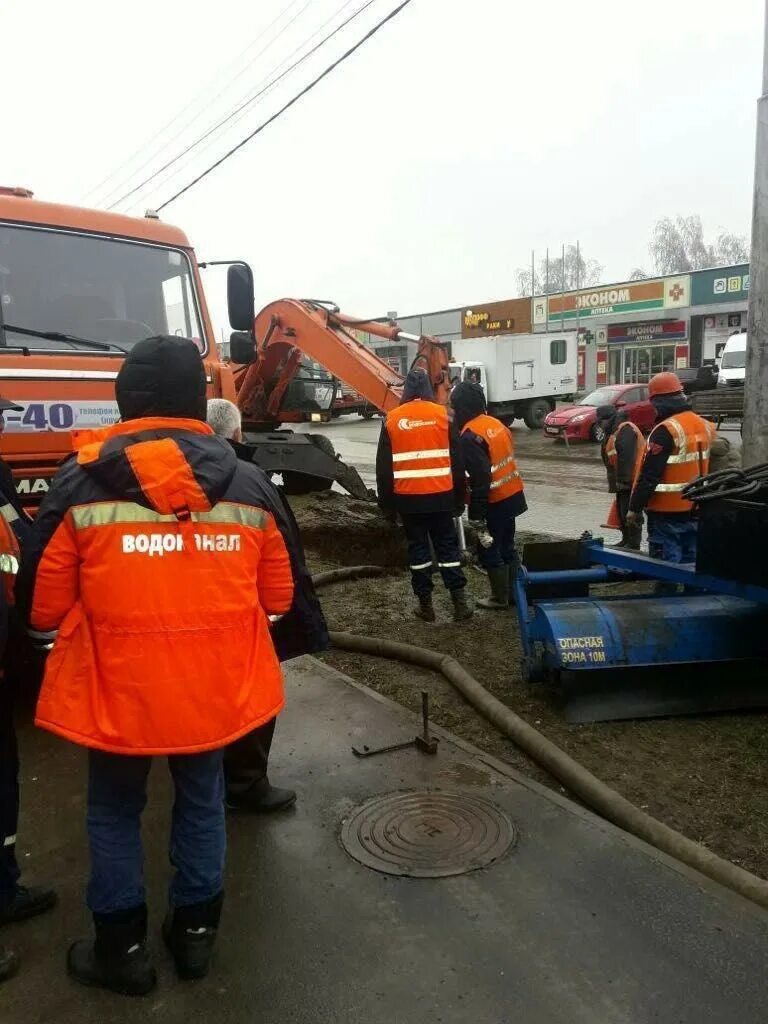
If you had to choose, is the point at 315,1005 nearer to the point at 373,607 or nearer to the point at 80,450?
the point at 80,450

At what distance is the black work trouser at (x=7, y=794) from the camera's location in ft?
8.68

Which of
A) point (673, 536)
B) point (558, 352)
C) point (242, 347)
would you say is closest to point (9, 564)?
point (242, 347)

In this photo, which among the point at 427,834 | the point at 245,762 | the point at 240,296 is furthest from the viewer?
the point at 240,296

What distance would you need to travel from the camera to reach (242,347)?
6.18 metres

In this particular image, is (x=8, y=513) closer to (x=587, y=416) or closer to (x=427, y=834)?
(x=427, y=834)

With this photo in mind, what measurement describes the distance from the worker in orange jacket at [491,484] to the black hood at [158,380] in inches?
166

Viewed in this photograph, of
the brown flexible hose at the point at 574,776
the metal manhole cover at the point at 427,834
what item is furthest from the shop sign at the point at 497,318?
the metal manhole cover at the point at 427,834

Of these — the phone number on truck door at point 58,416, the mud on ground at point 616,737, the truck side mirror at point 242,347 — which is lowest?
A: the mud on ground at point 616,737

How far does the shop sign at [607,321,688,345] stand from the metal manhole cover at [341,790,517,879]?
37714mm

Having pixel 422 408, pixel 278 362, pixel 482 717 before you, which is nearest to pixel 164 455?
pixel 482 717

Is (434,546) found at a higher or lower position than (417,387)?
lower

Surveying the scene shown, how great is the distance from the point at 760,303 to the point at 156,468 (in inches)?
217

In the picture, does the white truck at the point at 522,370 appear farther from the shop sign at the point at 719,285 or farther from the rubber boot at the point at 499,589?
the rubber boot at the point at 499,589

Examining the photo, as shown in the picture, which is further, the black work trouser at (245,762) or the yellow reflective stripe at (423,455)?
the yellow reflective stripe at (423,455)
